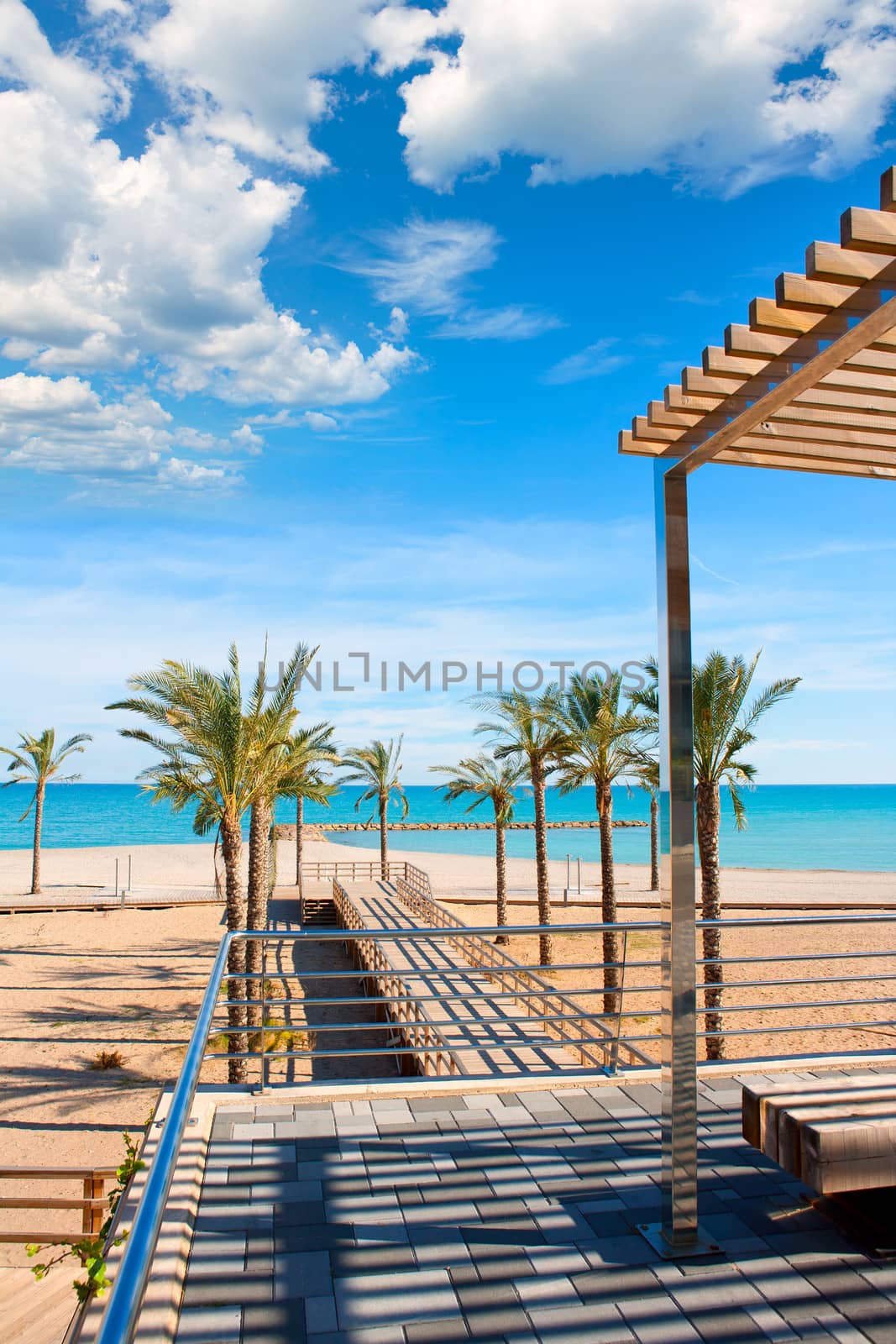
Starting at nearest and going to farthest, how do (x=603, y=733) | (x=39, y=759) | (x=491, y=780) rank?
(x=603, y=733), (x=491, y=780), (x=39, y=759)

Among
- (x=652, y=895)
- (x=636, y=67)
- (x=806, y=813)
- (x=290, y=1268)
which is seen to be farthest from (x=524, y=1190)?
(x=806, y=813)

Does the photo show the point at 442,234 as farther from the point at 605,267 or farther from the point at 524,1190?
the point at 524,1190

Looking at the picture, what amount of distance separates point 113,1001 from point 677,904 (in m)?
17.6

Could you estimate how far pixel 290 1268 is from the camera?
3.06 metres

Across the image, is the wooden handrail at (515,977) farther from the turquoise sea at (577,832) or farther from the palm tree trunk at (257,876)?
the turquoise sea at (577,832)

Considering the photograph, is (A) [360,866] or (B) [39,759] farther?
(A) [360,866]

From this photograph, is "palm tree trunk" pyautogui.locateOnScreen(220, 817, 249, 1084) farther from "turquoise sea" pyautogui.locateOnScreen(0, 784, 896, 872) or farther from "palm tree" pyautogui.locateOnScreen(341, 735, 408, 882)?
"turquoise sea" pyautogui.locateOnScreen(0, 784, 896, 872)

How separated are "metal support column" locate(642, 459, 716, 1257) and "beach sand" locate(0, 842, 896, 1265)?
151 centimetres

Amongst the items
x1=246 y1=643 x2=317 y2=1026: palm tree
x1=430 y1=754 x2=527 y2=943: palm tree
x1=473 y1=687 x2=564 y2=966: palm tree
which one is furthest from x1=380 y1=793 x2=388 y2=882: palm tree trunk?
x1=246 y1=643 x2=317 y2=1026: palm tree

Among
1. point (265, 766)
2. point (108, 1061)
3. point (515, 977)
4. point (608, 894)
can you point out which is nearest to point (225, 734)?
point (265, 766)

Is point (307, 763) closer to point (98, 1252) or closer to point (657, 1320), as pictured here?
point (98, 1252)

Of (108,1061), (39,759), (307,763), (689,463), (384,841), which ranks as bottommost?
(108,1061)

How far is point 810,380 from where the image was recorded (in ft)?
8.67

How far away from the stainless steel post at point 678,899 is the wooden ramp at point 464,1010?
1347mm
